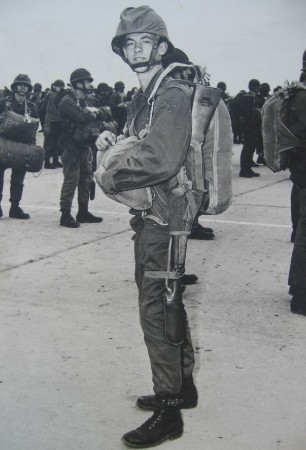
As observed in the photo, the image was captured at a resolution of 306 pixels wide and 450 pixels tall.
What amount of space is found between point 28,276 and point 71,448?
308cm

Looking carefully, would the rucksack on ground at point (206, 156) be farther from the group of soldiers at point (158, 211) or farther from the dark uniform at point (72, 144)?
the dark uniform at point (72, 144)

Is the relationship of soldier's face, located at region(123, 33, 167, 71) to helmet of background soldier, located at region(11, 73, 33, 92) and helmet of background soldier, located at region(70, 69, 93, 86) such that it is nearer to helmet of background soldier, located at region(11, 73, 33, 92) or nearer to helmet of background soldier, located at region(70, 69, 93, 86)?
helmet of background soldier, located at region(70, 69, 93, 86)

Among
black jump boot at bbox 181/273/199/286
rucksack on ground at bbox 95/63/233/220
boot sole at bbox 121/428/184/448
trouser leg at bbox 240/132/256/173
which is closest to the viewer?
rucksack on ground at bbox 95/63/233/220

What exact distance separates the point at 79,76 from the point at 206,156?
5339mm

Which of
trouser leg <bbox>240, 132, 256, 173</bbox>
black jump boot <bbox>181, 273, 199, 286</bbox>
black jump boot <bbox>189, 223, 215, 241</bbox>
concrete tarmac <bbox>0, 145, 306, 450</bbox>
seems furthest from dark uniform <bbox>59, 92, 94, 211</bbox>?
trouser leg <bbox>240, 132, 256, 173</bbox>

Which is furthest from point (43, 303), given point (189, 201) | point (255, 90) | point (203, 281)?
point (255, 90)

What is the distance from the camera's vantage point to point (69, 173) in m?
8.05

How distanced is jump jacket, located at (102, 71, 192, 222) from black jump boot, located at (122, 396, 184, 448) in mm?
1035

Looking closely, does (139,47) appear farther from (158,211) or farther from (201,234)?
(201,234)

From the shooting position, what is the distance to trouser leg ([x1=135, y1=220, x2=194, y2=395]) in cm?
305

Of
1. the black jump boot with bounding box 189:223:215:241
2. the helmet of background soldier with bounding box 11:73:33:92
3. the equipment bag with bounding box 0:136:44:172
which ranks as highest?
the helmet of background soldier with bounding box 11:73:33:92

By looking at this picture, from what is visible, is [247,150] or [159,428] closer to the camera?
[159,428]

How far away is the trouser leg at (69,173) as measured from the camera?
8.01 m

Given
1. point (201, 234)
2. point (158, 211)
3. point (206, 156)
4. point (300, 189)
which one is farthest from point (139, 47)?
point (201, 234)
